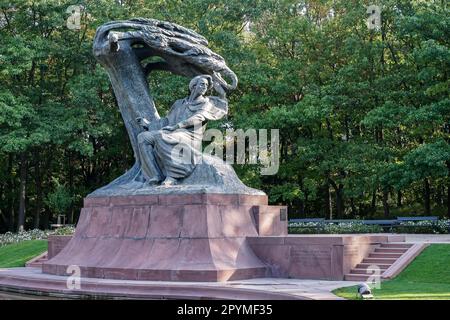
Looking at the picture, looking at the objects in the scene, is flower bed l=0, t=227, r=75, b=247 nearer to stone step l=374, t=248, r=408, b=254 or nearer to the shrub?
the shrub

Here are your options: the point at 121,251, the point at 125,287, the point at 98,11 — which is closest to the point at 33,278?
the point at 121,251

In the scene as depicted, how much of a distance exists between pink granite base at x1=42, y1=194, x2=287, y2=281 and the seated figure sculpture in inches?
33.7

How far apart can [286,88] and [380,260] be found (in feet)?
54.8

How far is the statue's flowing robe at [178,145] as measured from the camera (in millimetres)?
15820

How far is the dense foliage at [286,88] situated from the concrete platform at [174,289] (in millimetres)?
13478

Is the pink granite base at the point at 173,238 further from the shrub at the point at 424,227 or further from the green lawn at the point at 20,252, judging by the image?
the shrub at the point at 424,227

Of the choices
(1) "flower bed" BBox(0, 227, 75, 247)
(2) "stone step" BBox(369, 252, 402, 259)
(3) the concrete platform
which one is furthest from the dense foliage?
(3) the concrete platform

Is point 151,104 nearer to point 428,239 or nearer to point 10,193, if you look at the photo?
point 428,239

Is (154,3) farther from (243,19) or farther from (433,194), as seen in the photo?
(433,194)

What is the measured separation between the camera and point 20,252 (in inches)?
876

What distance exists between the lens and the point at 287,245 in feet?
48.0

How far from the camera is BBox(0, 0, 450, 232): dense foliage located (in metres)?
27.9

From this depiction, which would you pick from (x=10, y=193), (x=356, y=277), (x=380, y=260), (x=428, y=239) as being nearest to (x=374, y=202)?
(x=428, y=239)

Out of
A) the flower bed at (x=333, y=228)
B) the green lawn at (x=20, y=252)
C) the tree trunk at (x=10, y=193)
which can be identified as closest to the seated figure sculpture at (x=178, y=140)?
the green lawn at (x=20, y=252)
